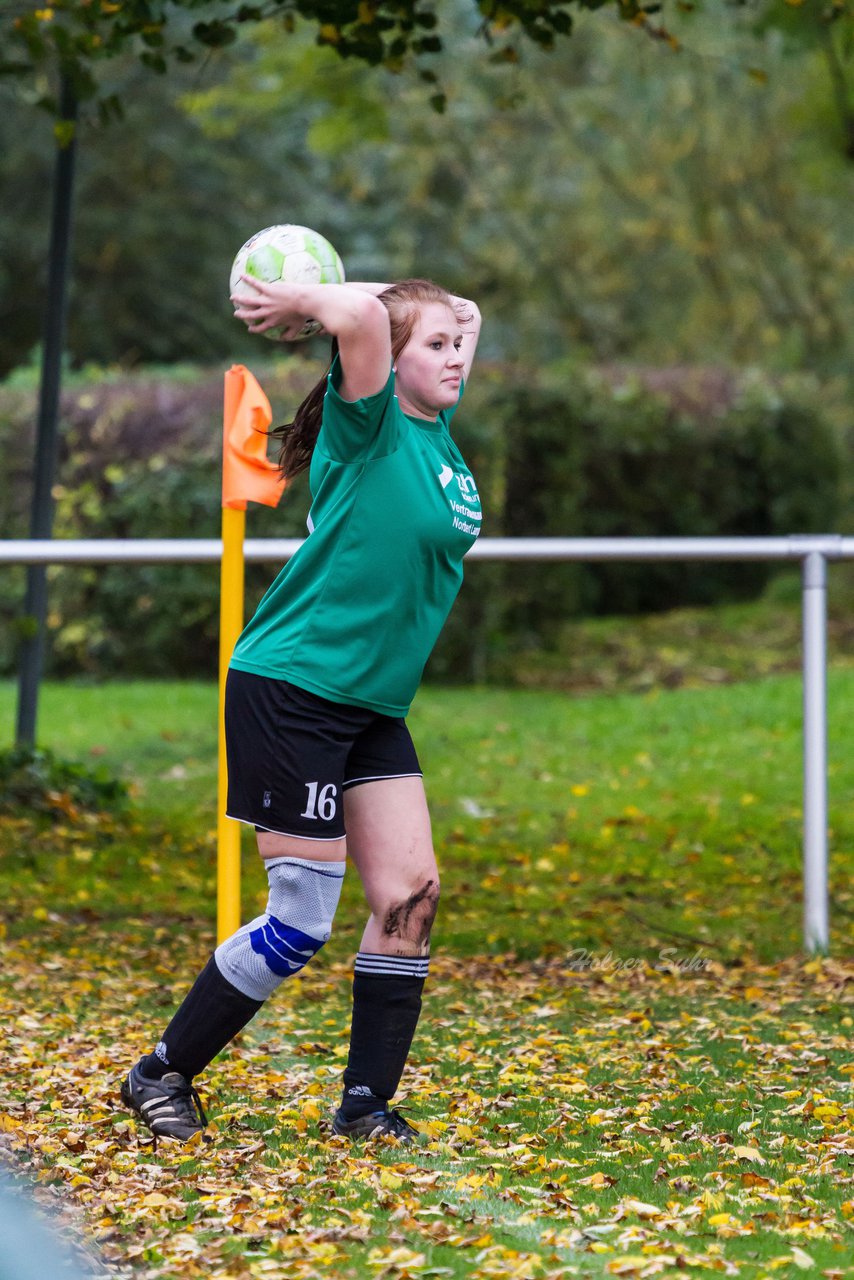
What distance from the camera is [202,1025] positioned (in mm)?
3531

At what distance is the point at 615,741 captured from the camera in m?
10.3

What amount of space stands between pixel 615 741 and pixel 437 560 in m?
7.00

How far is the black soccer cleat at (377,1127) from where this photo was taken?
351 cm

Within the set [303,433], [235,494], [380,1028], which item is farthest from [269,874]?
[235,494]

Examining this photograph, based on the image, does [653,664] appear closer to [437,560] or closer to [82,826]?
[82,826]

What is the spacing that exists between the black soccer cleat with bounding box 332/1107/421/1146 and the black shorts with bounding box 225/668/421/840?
613 millimetres

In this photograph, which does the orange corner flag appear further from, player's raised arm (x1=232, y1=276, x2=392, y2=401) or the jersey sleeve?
player's raised arm (x1=232, y1=276, x2=392, y2=401)

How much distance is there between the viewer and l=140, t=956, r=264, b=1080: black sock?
3.52 metres

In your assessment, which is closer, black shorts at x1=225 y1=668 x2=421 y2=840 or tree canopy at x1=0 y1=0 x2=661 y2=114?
black shorts at x1=225 y1=668 x2=421 y2=840

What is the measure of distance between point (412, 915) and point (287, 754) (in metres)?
0.46

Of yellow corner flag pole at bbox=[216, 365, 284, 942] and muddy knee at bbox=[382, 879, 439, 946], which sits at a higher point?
yellow corner flag pole at bbox=[216, 365, 284, 942]

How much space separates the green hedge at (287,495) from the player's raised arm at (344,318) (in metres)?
7.46

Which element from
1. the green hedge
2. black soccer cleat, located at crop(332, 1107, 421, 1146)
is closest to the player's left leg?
black soccer cleat, located at crop(332, 1107, 421, 1146)

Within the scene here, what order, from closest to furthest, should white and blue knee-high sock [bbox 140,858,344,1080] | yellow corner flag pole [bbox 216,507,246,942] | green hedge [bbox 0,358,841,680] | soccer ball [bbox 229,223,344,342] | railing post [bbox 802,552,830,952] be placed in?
soccer ball [bbox 229,223,344,342], white and blue knee-high sock [bbox 140,858,344,1080], yellow corner flag pole [bbox 216,507,246,942], railing post [bbox 802,552,830,952], green hedge [bbox 0,358,841,680]
